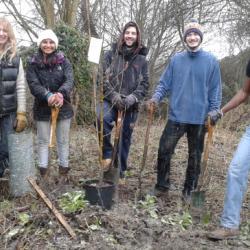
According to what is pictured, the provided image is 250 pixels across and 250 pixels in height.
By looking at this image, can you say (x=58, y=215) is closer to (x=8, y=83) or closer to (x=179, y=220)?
(x=179, y=220)

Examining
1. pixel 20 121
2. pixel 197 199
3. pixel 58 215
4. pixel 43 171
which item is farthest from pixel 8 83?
pixel 197 199

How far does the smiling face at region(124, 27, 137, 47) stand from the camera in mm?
5204

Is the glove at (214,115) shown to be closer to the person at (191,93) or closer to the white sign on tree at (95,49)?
the person at (191,93)

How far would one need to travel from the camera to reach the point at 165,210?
481 centimetres

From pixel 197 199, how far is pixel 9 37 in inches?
105

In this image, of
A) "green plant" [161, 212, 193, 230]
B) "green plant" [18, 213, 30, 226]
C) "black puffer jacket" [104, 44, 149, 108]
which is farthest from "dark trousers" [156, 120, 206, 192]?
"green plant" [18, 213, 30, 226]

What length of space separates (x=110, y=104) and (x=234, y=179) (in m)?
1.82

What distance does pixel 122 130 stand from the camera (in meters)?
5.46

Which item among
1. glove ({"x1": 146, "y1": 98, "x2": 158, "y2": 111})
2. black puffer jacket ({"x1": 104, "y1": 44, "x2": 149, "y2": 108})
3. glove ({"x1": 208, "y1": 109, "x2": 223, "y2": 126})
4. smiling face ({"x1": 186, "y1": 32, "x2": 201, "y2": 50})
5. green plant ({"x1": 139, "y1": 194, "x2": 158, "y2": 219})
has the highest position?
smiling face ({"x1": 186, "y1": 32, "x2": 201, "y2": 50})

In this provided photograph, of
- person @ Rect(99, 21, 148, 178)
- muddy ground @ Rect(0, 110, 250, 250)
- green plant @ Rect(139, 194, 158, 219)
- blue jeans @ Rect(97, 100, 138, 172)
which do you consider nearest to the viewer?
muddy ground @ Rect(0, 110, 250, 250)

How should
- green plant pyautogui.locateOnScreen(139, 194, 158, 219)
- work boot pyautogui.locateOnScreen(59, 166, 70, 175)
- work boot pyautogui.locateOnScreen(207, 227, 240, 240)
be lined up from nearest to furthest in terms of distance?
work boot pyautogui.locateOnScreen(207, 227, 240, 240)
green plant pyautogui.locateOnScreen(139, 194, 158, 219)
work boot pyautogui.locateOnScreen(59, 166, 70, 175)

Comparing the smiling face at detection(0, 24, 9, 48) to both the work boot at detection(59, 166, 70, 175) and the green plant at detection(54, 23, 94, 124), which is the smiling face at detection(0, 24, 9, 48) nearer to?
the work boot at detection(59, 166, 70, 175)

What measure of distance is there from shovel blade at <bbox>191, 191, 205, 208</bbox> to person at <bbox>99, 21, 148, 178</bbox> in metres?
0.96

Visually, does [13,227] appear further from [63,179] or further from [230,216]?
[230,216]
